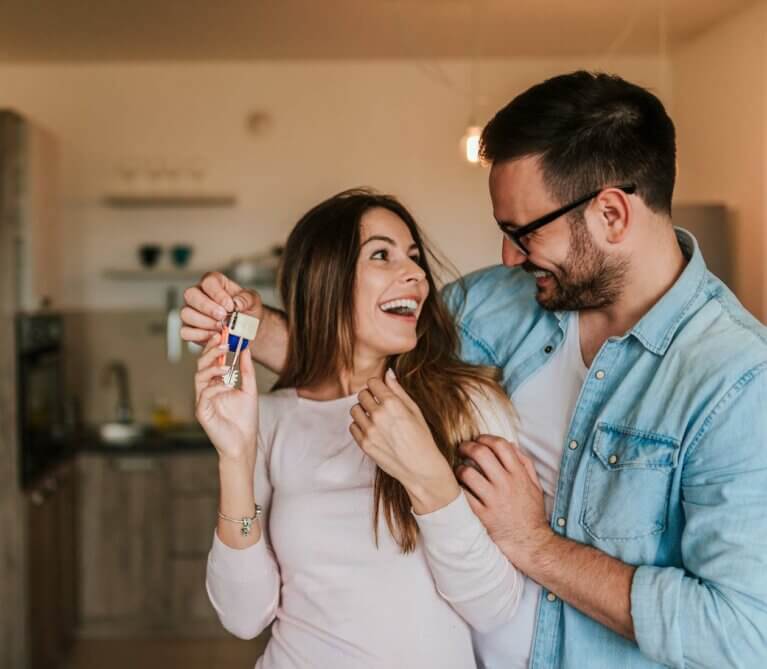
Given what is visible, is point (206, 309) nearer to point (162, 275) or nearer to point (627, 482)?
point (627, 482)

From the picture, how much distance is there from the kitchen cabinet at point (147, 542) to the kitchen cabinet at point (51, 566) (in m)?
0.12

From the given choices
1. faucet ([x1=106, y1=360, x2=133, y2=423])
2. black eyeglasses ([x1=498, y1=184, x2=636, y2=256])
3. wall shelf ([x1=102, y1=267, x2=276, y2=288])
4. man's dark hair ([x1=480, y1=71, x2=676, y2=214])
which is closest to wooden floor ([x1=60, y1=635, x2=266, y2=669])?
faucet ([x1=106, y1=360, x2=133, y2=423])

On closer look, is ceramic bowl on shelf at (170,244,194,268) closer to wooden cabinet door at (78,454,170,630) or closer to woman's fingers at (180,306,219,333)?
wooden cabinet door at (78,454,170,630)

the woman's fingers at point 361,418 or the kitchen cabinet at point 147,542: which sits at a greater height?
the woman's fingers at point 361,418

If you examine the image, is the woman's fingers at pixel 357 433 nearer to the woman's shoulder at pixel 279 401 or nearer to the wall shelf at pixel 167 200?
the woman's shoulder at pixel 279 401

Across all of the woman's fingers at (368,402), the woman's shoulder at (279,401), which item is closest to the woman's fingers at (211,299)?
the woman's shoulder at (279,401)

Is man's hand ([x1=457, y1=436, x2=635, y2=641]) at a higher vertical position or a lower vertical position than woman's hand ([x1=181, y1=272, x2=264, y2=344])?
lower

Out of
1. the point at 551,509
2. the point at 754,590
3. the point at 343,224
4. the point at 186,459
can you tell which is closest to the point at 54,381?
the point at 186,459

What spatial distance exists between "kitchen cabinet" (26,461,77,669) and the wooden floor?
0.41ft

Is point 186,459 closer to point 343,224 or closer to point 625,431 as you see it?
point 343,224

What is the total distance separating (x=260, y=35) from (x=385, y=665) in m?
3.91

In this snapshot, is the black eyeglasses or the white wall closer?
the black eyeglasses

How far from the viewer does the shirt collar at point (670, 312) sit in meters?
1.56

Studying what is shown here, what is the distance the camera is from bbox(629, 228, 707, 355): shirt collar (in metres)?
1.56
